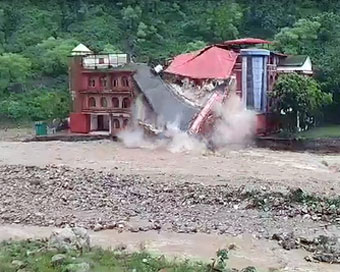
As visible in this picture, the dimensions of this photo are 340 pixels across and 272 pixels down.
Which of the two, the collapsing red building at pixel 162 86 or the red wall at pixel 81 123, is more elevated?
the collapsing red building at pixel 162 86

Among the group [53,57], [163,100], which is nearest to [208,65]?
[163,100]

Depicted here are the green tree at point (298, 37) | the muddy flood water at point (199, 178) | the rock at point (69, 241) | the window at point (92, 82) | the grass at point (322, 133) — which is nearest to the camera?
the rock at point (69, 241)

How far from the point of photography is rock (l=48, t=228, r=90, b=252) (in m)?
17.4

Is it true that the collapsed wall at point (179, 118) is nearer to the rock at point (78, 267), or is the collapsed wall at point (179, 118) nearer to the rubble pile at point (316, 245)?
the rubble pile at point (316, 245)

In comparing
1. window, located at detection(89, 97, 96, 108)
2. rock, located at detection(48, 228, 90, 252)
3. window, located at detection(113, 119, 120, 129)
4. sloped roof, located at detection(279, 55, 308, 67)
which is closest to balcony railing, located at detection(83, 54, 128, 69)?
window, located at detection(89, 97, 96, 108)

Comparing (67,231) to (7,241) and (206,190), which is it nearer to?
(7,241)

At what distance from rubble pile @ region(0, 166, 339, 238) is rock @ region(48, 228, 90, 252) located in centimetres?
351

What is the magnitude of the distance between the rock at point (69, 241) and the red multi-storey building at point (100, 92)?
22.1m

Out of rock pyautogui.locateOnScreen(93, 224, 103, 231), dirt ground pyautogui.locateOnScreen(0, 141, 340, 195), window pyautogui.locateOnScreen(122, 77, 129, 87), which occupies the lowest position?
rock pyautogui.locateOnScreen(93, 224, 103, 231)

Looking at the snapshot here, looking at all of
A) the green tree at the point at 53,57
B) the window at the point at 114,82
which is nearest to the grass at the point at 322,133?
the window at the point at 114,82

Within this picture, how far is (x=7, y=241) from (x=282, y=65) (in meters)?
28.2

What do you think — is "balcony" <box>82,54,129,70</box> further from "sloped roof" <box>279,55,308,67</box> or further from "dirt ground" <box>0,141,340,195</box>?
"sloped roof" <box>279,55,308,67</box>

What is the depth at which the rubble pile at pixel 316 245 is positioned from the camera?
19.0 m

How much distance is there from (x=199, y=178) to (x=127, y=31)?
33343 millimetres
